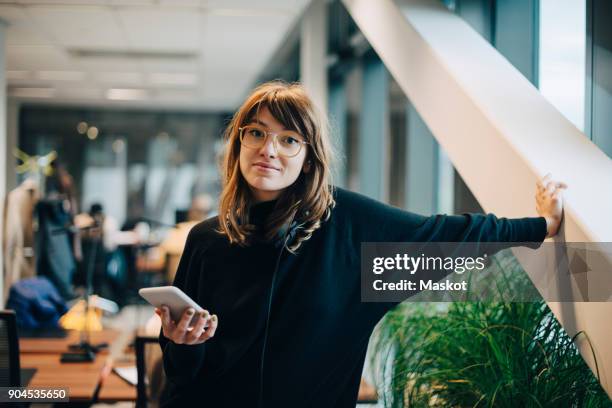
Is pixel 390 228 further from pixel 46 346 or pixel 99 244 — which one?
pixel 99 244

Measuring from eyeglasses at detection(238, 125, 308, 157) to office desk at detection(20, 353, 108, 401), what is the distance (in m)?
1.05

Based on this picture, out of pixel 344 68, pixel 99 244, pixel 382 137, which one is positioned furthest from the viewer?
pixel 99 244

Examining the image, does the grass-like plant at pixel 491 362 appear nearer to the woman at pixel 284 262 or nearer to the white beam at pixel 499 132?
the white beam at pixel 499 132

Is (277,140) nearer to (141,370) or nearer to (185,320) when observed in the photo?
(185,320)

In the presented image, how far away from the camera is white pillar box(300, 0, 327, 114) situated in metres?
4.89

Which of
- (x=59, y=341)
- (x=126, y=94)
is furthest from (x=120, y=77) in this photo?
(x=59, y=341)

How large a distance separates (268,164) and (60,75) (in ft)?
21.0

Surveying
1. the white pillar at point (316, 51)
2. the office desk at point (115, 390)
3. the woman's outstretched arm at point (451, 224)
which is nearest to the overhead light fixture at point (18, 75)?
the white pillar at point (316, 51)

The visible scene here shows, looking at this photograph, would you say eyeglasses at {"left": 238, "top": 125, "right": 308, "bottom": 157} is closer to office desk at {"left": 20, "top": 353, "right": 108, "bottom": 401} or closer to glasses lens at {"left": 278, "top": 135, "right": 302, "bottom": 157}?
glasses lens at {"left": 278, "top": 135, "right": 302, "bottom": 157}

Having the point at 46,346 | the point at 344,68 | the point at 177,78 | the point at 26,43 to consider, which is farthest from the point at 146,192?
the point at 46,346

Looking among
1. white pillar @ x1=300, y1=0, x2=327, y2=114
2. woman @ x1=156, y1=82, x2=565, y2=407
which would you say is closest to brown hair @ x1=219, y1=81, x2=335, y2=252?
woman @ x1=156, y1=82, x2=565, y2=407

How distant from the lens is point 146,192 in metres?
10.1

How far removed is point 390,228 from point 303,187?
0.22 meters

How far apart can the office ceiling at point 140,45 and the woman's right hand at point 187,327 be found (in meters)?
3.02
